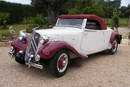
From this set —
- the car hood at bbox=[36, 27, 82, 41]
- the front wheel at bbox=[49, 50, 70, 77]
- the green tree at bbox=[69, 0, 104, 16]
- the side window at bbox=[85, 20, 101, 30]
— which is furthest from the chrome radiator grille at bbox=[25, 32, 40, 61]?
the green tree at bbox=[69, 0, 104, 16]

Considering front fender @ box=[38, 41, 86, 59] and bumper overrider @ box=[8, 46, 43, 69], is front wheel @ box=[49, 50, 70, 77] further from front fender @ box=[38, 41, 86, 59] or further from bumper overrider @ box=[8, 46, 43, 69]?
bumper overrider @ box=[8, 46, 43, 69]

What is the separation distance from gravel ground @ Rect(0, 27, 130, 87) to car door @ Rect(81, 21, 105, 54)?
21.4 inches

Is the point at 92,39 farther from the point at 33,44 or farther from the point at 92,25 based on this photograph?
the point at 33,44

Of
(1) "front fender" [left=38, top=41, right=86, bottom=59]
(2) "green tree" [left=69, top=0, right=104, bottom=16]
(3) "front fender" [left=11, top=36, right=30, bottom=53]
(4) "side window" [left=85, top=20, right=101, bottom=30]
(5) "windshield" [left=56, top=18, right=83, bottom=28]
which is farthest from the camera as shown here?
(2) "green tree" [left=69, top=0, right=104, bottom=16]

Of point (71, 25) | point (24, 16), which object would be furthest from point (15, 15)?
point (71, 25)

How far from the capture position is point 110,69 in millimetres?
3885

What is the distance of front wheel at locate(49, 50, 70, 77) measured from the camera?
120 inches

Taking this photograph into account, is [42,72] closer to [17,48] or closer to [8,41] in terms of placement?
[17,48]

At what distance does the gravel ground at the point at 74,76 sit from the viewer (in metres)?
2.99

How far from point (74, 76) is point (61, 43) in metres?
0.90

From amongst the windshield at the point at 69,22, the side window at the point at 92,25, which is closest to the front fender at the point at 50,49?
the windshield at the point at 69,22

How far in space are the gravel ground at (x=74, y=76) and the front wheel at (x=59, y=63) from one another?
15cm

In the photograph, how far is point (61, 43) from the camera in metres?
3.21

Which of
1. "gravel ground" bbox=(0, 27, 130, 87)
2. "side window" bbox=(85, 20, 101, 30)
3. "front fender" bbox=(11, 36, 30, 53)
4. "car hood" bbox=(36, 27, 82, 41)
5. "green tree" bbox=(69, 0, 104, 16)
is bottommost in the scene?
"gravel ground" bbox=(0, 27, 130, 87)
